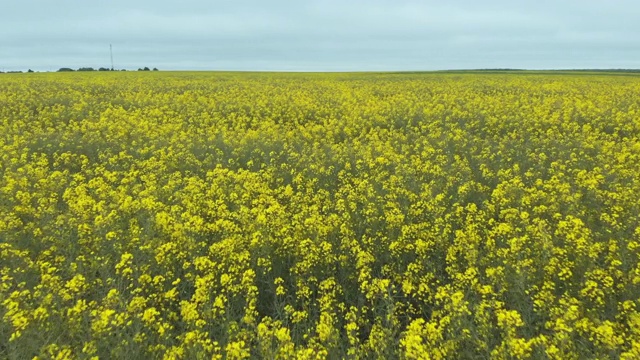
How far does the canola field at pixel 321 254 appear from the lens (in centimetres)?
298

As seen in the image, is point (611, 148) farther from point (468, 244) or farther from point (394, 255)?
point (394, 255)

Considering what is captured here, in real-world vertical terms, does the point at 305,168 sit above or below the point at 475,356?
above

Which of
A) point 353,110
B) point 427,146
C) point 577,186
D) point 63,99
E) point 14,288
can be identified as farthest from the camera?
point 63,99

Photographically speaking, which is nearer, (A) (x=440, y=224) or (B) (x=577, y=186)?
(A) (x=440, y=224)

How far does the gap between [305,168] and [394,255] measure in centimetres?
348

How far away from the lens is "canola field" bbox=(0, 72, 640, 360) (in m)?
2.98

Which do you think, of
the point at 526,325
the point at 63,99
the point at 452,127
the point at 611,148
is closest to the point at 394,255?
Result: the point at 526,325

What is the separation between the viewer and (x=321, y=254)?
4.22 metres

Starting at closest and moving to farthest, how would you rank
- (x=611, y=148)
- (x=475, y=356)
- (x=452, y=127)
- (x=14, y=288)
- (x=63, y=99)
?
1. (x=475, y=356)
2. (x=14, y=288)
3. (x=611, y=148)
4. (x=452, y=127)
5. (x=63, y=99)

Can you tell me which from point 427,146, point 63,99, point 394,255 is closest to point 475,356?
point 394,255

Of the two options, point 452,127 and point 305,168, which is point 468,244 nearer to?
point 305,168

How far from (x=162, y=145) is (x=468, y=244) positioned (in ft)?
24.0

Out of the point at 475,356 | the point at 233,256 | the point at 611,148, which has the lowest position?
the point at 475,356

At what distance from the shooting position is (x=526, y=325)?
3131 millimetres
